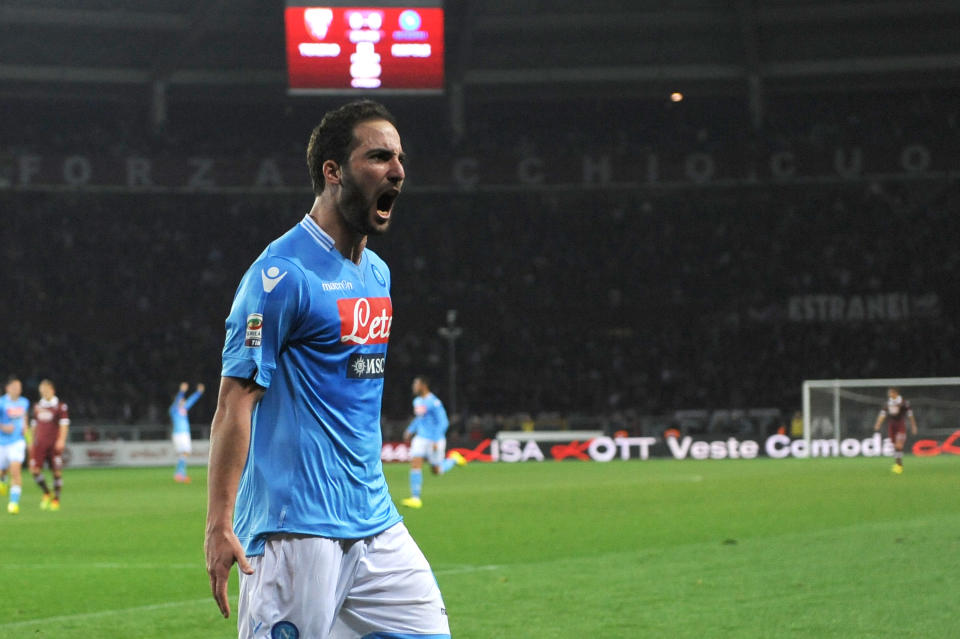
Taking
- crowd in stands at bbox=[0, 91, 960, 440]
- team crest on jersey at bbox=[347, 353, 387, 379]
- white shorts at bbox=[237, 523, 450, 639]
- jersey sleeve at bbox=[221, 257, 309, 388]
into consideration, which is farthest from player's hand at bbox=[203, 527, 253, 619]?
crowd in stands at bbox=[0, 91, 960, 440]

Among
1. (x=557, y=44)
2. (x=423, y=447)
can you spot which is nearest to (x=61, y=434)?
(x=423, y=447)

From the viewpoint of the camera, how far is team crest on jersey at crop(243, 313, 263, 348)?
377 centimetres

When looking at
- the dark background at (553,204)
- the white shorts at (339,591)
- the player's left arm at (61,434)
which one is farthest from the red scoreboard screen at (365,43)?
the white shorts at (339,591)

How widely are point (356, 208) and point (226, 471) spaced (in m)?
0.85

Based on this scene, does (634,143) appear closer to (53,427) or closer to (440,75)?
(440,75)

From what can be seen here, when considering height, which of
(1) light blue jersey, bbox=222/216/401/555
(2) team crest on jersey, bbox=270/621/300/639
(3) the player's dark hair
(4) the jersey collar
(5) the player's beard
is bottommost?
(2) team crest on jersey, bbox=270/621/300/639

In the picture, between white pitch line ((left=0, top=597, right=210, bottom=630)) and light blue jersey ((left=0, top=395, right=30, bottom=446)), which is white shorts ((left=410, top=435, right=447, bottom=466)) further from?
white pitch line ((left=0, top=597, right=210, bottom=630))

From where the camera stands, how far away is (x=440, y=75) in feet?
111

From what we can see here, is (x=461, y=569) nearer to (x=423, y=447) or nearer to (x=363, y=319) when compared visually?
(x=363, y=319)

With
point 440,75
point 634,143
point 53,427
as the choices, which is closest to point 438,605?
point 53,427

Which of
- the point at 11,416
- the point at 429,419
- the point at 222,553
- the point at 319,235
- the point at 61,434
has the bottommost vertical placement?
the point at 429,419

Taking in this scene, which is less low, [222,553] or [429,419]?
[222,553]

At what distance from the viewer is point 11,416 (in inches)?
836

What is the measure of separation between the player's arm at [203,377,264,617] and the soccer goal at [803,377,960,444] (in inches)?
1286
